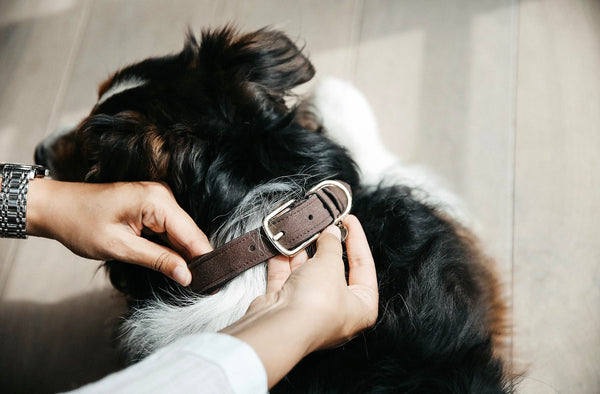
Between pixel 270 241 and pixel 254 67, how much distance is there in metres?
0.42

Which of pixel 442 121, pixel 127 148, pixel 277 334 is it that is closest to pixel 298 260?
pixel 277 334

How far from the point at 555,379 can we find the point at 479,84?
890 millimetres

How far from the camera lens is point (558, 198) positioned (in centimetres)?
134

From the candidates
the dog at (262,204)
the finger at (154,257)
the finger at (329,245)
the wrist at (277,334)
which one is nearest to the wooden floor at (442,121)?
the dog at (262,204)

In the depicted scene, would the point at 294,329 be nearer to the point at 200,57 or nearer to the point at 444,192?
the point at 200,57

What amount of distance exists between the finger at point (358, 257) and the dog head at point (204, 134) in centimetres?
13

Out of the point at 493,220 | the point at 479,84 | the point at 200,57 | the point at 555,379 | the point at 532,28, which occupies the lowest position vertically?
the point at 555,379

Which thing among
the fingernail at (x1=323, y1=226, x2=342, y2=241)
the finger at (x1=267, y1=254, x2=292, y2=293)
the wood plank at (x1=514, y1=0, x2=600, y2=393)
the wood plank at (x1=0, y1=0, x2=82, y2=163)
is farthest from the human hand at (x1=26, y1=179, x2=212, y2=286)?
the wood plank at (x1=514, y1=0, x2=600, y2=393)

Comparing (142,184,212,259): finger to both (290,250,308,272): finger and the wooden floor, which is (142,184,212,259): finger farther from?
the wooden floor

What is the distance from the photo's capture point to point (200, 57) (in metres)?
1.01

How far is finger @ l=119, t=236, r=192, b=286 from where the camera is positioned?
2.77 ft

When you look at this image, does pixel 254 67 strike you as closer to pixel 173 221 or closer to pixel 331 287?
pixel 173 221

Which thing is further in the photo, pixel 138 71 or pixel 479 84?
pixel 479 84

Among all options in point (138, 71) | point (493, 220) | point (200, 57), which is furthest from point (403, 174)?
point (138, 71)
